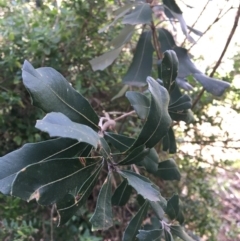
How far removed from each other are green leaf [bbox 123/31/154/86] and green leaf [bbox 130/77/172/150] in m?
0.39

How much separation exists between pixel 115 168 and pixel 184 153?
2.48ft

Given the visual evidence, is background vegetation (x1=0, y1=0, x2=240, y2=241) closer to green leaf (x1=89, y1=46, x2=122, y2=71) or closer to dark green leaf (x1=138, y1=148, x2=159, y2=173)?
A: green leaf (x1=89, y1=46, x2=122, y2=71)

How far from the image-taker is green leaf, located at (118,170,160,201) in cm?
52

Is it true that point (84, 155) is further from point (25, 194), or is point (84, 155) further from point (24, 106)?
point (24, 106)

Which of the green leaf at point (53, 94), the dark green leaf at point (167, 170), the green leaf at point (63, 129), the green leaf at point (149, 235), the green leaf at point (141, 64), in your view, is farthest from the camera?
the green leaf at point (141, 64)

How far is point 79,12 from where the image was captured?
108 cm

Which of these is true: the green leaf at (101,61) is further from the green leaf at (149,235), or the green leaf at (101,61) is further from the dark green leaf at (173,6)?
the green leaf at (149,235)

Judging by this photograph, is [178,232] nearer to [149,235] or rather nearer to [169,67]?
[149,235]

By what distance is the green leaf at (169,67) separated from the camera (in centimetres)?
64

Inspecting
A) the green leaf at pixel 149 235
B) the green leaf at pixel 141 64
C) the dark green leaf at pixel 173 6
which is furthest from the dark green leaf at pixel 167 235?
the dark green leaf at pixel 173 6

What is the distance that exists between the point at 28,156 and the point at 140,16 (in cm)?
53

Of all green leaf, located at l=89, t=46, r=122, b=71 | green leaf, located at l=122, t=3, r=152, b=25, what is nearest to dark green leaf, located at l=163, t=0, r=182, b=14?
green leaf, located at l=122, t=3, r=152, b=25

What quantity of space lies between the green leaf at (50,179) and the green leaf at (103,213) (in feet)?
0.14

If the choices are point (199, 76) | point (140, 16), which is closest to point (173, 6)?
point (140, 16)
